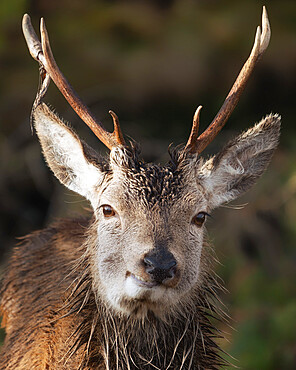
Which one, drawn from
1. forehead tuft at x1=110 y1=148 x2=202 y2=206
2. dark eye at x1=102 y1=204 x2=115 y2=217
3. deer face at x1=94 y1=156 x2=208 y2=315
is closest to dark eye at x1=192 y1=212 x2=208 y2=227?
deer face at x1=94 y1=156 x2=208 y2=315

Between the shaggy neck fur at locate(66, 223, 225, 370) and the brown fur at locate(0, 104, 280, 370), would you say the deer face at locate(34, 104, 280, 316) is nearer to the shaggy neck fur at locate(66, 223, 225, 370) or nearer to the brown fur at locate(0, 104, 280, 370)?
the brown fur at locate(0, 104, 280, 370)

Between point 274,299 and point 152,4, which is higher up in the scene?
point 152,4

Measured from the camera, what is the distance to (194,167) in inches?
170

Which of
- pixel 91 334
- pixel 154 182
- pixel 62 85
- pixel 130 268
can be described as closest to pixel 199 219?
pixel 154 182

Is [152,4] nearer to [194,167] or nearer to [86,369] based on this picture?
[194,167]

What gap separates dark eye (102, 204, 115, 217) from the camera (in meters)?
4.12

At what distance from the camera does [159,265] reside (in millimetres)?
3584

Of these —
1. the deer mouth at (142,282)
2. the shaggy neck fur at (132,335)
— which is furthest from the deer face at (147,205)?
the shaggy neck fur at (132,335)

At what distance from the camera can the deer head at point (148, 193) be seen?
377cm

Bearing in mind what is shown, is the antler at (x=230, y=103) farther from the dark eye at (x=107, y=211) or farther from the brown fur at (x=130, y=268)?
the dark eye at (x=107, y=211)

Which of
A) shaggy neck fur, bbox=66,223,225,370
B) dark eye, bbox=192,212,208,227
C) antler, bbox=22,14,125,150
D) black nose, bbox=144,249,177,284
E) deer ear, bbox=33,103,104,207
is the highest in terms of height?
antler, bbox=22,14,125,150

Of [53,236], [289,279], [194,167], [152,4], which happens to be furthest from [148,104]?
[194,167]

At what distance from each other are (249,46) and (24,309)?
7243mm

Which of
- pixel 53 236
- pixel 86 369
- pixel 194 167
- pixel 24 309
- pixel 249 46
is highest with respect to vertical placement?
pixel 249 46
